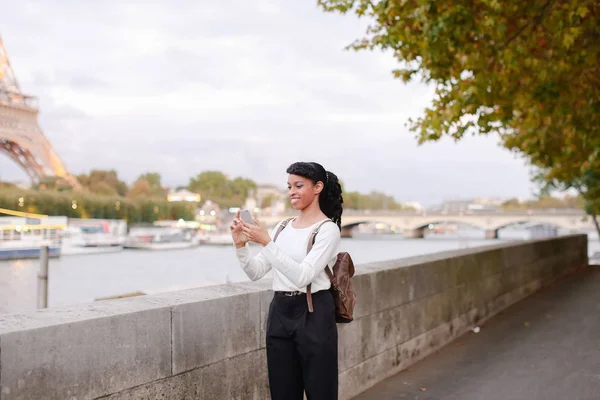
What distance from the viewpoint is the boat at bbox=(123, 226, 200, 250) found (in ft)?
258

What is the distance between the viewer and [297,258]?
3057mm

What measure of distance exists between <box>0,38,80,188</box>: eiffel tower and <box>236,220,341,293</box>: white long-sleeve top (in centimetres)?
4402

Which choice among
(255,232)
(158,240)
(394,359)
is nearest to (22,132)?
(158,240)

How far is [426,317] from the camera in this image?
6.88 metres

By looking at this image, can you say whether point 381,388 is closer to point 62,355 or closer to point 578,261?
point 62,355

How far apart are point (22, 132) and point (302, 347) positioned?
45785 mm

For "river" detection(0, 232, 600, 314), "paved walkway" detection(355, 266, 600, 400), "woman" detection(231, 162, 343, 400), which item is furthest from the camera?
"river" detection(0, 232, 600, 314)

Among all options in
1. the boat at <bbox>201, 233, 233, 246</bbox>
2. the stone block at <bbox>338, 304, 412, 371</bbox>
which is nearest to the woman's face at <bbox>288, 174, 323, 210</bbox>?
the stone block at <bbox>338, 304, 412, 371</bbox>

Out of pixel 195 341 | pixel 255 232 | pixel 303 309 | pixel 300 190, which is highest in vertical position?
pixel 300 190

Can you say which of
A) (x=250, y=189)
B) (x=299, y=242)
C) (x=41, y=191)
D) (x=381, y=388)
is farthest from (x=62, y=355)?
(x=250, y=189)

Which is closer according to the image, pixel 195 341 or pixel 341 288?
pixel 341 288

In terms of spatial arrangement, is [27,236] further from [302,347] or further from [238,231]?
[238,231]

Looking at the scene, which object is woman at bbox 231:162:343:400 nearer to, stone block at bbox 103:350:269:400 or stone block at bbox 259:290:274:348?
stone block at bbox 103:350:269:400

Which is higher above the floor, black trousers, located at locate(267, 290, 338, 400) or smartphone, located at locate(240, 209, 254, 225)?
smartphone, located at locate(240, 209, 254, 225)
